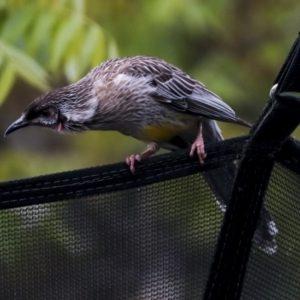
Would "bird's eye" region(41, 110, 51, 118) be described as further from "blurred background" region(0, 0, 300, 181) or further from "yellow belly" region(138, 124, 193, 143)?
"blurred background" region(0, 0, 300, 181)

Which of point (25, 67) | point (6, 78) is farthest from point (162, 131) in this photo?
point (6, 78)

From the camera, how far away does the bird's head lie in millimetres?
4641

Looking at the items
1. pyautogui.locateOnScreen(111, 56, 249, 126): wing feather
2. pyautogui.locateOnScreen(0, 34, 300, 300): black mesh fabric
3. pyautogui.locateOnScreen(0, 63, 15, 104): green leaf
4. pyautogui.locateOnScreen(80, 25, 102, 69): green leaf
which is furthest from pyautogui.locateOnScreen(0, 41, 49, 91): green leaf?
pyautogui.locateOnScreen(0, 34, 300, 300): black mesh fabric

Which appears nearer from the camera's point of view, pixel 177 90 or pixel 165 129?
pixel 165 129

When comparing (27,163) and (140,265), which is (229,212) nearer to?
(140,265)

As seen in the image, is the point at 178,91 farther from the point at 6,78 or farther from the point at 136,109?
the point at 6,78

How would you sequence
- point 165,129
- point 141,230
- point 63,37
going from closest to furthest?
point 141,230 < point 165,129 < point 63,37

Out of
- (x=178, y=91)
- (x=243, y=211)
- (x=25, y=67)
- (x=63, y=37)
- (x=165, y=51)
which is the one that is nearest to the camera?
(x=243, y=211)

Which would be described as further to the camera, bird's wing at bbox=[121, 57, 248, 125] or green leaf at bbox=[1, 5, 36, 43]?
green leaf at bbox=[1, 5, 36, 43]

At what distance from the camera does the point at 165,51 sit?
30.5 ft

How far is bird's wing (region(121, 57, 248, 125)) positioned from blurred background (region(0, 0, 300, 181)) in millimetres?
580

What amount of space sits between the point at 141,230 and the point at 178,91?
6.36 feet

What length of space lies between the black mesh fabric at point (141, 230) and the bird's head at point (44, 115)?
1.62m

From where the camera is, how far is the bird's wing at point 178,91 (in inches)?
185
